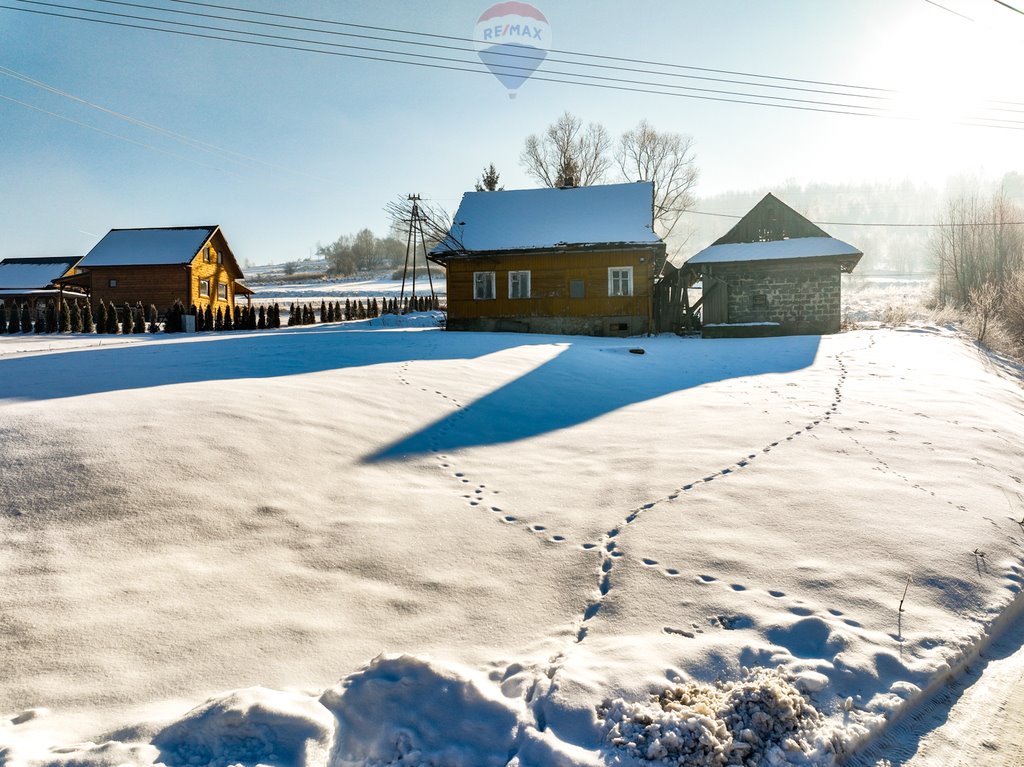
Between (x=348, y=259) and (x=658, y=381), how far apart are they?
245 ft

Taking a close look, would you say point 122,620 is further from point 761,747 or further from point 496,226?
point 496,226

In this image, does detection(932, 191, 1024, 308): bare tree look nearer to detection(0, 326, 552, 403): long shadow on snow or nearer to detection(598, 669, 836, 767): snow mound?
detection(0, 326, 552, 403): long shadow on snow

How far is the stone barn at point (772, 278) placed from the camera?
20.3 m

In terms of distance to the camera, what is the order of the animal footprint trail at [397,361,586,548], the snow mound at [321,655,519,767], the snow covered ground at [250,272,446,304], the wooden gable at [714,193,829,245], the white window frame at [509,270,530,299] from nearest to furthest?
the snow mound at [321,655,519,767] < the animal footprint trail at [397,361,586,548] < the white window frame at [509,270,530,299] < the wooden gable at [714,193,829,245] < the snow covered ground at [250,272,446,304]

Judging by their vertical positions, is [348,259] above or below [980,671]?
above

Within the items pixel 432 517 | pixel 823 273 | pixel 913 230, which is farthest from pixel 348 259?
pixel 913 230

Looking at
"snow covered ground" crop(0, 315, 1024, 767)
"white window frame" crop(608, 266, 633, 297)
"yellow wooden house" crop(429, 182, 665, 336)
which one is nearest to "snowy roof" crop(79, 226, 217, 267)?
"yellow wooden house" crop(429, 182, 665, 336)

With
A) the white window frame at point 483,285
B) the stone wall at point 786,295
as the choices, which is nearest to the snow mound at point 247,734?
the white window frame at point 483,285

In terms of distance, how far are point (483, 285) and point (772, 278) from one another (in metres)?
9.95

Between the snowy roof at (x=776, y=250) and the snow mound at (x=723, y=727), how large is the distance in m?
19.5

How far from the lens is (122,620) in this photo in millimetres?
2977

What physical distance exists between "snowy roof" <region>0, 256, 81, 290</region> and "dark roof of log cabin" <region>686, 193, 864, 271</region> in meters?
35.7

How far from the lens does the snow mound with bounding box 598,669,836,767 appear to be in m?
2.27

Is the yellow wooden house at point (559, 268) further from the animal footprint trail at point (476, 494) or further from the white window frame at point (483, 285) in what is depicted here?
the animal footprint trail at point (476, 494)
